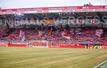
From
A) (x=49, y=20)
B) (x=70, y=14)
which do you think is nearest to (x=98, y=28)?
(x=70, y=14)

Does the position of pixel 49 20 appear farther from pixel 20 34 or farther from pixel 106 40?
pixel 106 40

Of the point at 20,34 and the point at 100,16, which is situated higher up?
the point at 100,16

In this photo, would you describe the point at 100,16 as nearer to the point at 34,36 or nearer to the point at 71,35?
the point at 71,35

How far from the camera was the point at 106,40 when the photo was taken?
77.7ft

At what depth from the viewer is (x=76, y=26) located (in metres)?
27.7

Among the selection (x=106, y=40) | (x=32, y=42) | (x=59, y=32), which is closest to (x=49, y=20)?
(x=59, y=32)

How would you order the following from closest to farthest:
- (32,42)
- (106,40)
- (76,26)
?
(106,40) < (32,42) < (76,26)

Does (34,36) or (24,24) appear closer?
(34,36)

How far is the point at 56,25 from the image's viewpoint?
28.4 metres

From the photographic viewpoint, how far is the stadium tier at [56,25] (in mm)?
25159

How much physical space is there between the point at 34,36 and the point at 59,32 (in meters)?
2.60

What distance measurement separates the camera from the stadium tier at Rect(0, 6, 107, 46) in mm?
25159

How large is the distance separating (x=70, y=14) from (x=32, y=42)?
476 centimetres

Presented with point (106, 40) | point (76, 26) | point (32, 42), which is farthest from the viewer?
point (76, 26)
